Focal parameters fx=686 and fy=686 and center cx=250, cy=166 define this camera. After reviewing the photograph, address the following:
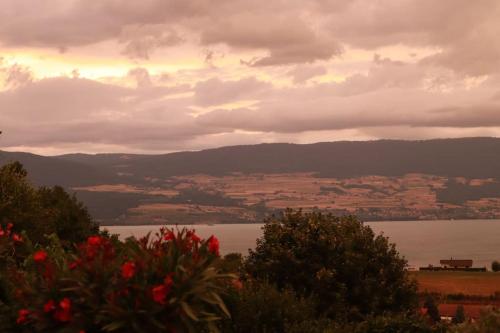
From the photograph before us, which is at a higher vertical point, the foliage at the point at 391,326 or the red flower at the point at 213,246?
the red flower at the point at 213,246

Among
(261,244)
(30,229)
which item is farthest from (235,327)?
(30,229)

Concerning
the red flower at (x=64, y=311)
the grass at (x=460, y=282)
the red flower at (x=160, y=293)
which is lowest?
the grass at (x=460, y=282)

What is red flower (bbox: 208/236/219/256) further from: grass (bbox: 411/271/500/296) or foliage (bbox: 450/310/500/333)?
grass (bbox: 411/271/500/296)

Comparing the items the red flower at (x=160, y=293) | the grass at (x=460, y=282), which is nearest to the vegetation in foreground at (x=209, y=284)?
the red flower at (x=160, y=293)

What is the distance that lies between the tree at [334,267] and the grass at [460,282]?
46800 mm

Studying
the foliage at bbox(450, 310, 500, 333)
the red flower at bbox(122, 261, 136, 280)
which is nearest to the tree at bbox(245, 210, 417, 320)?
the foliage at bbox(450, 310, 500, 333)

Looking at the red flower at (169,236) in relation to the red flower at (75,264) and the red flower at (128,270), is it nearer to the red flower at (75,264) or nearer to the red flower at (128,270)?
the red flower at (128,270)

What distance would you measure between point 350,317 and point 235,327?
14868mm

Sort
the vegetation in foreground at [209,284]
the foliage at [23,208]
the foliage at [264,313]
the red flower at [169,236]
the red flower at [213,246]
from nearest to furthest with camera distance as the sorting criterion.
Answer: the vegetation in foreground at [209,284] < the red flower at [213,246] < the red flower at [169,236] < the foliage at [264,313] < the foliage at [23,208]

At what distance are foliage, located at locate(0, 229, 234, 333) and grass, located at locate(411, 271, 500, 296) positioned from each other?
71843mm

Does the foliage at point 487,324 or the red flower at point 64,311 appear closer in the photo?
the red flower at point 64,311

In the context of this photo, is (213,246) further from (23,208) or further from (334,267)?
(23,208)

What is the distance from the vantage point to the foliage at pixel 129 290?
14.1 metres

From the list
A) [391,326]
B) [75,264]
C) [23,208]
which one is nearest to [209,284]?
[75,264]
